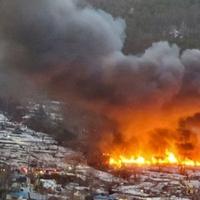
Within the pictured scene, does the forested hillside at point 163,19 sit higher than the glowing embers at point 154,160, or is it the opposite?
the forested hillside at point 163,19

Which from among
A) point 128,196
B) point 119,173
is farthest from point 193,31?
point 128,196

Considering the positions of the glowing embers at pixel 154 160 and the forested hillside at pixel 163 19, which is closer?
the glowing embers at pixel 154 160

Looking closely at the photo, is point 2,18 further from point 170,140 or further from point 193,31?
point 193,31

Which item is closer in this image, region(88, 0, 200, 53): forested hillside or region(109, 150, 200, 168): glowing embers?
region(109, 150, 200, 168): glowing embers

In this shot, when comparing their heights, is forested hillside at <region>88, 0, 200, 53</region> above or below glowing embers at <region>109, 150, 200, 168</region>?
above
